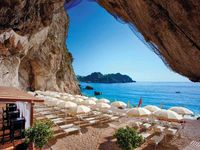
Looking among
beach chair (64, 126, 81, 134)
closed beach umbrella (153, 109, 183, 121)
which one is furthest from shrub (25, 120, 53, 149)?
closed beach umbrella (153, 109, 183, 121)

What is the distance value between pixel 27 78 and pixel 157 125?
31.2 m

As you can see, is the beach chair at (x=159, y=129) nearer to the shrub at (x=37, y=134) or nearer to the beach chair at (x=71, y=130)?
the beach chair at (x=71, y=130)

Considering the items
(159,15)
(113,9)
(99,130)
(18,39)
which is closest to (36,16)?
(18,39)

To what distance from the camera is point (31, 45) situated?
2736 cm

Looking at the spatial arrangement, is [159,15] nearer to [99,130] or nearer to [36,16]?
[99,130]

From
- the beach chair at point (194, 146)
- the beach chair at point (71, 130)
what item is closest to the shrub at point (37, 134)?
the beach chair at point (71, 130)

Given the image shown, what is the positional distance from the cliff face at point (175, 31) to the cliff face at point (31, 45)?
15259mm

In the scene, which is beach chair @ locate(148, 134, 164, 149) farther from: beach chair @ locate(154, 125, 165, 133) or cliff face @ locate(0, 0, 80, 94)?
cliff face @ locate(0, 0, 80, 94)

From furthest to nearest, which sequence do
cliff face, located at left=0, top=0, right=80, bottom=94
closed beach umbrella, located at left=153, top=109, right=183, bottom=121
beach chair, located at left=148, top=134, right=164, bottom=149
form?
cliff face, located at left=0, top=0, right=80, bottom=94 < closed beach umbrella, located at left=153, top=109, right=183, bottom=121 < beach chair, located at left=148, top=134, right=164, bottom=149

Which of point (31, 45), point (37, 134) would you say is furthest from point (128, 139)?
point (31, 45)

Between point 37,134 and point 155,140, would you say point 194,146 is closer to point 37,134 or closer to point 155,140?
point 155,140

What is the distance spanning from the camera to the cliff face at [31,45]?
18.4 metres

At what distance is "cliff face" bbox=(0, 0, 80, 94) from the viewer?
18.4m

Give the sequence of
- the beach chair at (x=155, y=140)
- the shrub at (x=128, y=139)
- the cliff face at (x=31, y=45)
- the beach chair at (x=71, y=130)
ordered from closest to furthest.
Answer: the shrub at (x=128, y=139), the beach chair at (x=155, y=140), the beach chair at (x=71, y=130), the cliff face at (x=31, y=45)
